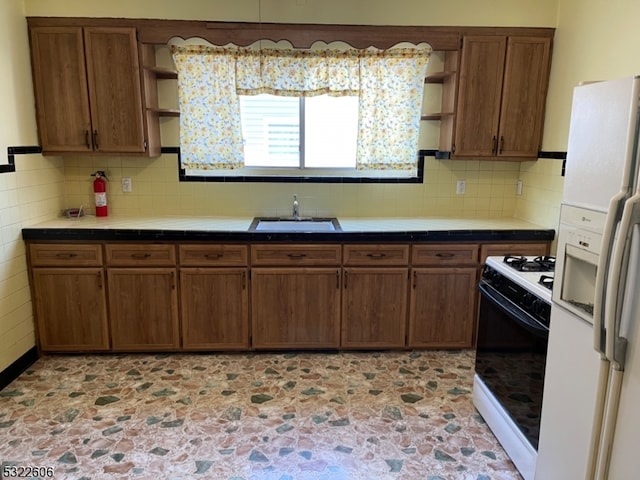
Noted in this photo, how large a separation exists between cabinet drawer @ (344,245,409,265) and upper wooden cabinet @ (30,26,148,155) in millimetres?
1676

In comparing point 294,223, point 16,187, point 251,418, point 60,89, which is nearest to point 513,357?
point 251,418

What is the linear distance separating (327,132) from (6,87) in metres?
2.20

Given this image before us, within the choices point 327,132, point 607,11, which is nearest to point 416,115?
point 327,132

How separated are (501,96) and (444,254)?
1.24 meters

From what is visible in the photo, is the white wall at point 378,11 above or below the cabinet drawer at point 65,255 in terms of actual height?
above

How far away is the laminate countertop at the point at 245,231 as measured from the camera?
3.02 meters

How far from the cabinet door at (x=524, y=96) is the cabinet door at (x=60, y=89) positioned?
9.84 ft

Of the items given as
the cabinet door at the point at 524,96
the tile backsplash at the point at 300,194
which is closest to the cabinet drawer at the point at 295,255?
the tile backsplash at the point at 300,194

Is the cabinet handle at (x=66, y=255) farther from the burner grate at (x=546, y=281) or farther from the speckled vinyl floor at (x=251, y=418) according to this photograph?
the burner grate at (x=546, y=281)

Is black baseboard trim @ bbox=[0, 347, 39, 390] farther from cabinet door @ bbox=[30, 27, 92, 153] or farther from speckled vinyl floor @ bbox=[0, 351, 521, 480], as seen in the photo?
cabinet door @ bbox=[30, 27, 92, 153]

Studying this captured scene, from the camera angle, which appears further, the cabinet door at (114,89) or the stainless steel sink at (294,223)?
the stainless steel sink at (294,223)

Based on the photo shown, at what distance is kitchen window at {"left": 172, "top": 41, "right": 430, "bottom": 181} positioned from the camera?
343cm

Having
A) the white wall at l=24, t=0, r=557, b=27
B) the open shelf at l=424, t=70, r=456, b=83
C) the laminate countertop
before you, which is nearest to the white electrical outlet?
the laminate countertop

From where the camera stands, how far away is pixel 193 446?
90.1 inches
